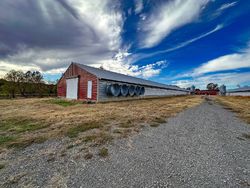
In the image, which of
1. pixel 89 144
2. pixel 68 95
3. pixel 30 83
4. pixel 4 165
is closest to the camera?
pixel 4 165

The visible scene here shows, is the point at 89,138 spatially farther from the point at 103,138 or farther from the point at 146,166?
the point at 146,166

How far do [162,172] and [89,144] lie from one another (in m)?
2.10

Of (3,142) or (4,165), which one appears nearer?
(4,165)

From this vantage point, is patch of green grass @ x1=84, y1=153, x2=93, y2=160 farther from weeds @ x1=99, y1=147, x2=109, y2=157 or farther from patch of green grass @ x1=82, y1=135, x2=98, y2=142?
→ patch of green grass @ x1=82, y1=135, x2=98, y2=142

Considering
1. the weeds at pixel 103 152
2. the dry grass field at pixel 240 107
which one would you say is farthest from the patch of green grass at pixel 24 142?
the dry grass field at pixel 240 107

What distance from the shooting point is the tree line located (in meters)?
24.1

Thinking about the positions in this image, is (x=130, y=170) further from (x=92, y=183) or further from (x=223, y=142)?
(x=223, y=142)

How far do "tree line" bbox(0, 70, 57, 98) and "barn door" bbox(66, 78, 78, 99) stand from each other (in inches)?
454

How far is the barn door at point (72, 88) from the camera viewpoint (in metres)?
18.5

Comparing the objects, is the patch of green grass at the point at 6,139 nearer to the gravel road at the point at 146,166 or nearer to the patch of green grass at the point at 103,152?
the gravel road at the point at 146,166

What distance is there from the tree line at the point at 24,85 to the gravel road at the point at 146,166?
87.0 ft

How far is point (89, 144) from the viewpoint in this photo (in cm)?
390

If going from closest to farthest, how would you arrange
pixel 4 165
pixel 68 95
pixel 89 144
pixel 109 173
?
pixel 109 173, pixel 4 165, pixel 89 144, pixel 68 95

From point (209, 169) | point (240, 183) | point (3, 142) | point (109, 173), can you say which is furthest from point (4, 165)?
point (240, 183)
